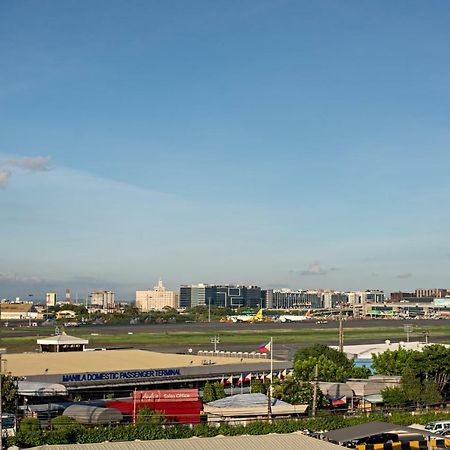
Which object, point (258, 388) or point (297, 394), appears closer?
point (297, 394)

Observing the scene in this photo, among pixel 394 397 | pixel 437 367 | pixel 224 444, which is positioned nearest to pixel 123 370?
pixel 394 397

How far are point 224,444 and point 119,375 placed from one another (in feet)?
116

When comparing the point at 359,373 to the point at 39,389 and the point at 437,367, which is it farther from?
the point at 39,389

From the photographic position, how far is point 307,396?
59.0 meters

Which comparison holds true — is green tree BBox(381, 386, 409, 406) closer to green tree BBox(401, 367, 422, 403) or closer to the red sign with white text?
green tree BBox(401, 367, 422, 403)

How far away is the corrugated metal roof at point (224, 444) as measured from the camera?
34156mm

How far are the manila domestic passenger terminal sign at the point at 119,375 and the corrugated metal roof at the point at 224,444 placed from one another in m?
32.0

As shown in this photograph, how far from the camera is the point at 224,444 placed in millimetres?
35688

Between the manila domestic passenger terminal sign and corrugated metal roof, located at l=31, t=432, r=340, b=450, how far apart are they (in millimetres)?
32034

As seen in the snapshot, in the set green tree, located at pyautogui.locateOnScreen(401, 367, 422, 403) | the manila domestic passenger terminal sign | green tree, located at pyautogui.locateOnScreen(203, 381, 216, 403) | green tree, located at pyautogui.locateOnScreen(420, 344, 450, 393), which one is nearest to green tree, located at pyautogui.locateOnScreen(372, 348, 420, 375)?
green tree, located at pyautogui.locateOnScreen(420, 344, 450, 393)

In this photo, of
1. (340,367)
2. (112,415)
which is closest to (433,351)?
(340,367)

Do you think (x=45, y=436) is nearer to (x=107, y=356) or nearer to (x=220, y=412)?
(x=220, y=412)

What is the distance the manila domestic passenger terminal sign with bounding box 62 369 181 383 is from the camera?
66250mm

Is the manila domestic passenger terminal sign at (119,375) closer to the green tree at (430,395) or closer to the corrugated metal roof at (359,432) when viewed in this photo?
the green tree at (430,395)
